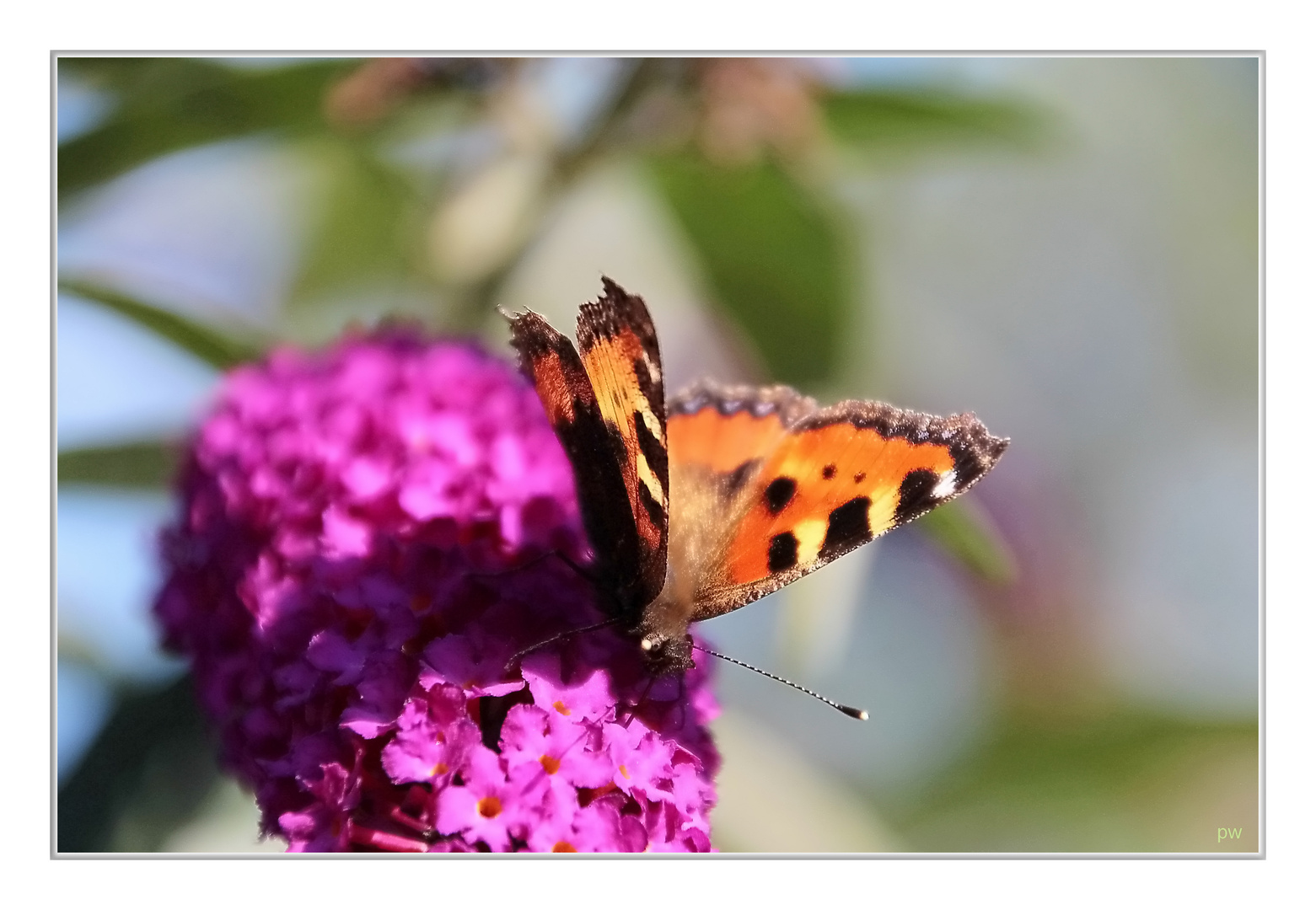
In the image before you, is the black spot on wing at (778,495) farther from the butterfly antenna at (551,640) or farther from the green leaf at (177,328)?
the green leaf at (177,328)

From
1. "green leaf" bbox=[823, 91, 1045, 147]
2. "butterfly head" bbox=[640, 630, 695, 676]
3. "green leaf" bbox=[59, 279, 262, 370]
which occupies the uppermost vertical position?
"green leaf" bbox=[823, 91, 1045, 147]

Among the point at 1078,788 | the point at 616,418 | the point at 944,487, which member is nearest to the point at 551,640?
the point at 616,418

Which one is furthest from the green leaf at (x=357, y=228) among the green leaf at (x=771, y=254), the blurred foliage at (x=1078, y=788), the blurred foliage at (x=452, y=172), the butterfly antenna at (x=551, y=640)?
the blurred foliage at (x=1078, y=788)

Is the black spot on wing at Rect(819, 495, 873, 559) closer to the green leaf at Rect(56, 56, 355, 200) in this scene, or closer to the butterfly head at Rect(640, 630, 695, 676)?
the butterfly head at Rect(640, 630, 695, 676)

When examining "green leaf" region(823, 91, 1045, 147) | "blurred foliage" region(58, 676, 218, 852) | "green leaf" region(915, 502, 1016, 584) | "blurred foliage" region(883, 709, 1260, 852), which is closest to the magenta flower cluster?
"blurred foliage" region(58, 676, 218, 852)

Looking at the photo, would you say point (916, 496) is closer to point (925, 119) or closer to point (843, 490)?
point (843, 490)
